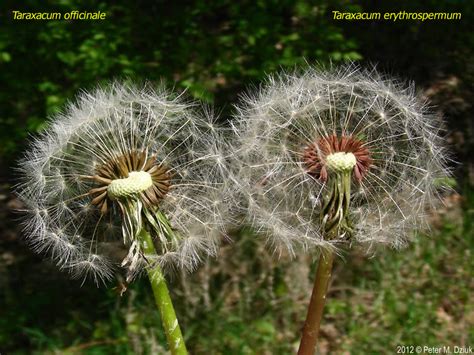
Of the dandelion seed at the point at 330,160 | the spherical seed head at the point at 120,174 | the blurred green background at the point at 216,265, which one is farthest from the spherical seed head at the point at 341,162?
the blurred green background at the point at 216,265

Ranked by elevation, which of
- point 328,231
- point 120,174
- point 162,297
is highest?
point 120,174

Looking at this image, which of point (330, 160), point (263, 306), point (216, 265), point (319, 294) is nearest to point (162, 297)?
point (319, 294)

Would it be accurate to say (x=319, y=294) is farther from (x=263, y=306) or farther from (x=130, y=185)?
(x=263, y=306)

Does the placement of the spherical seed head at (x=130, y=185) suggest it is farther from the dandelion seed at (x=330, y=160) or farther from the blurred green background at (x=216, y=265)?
the blurred green background at (x=216, y=265)

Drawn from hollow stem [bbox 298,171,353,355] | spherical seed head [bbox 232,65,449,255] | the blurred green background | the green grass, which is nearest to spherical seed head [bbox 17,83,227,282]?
spherical seed head [bbox 232,65,449,255]

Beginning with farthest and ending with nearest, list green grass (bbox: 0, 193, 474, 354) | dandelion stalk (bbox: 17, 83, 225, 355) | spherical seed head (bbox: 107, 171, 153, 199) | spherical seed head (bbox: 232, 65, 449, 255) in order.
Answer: green grass (bbox: 0, 193, 474, 354), spherical seed head (bbox: 232, 65, 449, 255), dandelion stalk (bbox: 17, 83, 225, 355), spherical seed head (bbox: 107, 171, 153, 199)

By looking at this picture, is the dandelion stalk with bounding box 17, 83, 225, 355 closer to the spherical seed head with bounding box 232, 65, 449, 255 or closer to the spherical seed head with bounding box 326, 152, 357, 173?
the spherical seed head with bounding box 232, 65, 449, 255

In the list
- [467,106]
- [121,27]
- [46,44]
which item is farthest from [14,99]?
[467,106]
